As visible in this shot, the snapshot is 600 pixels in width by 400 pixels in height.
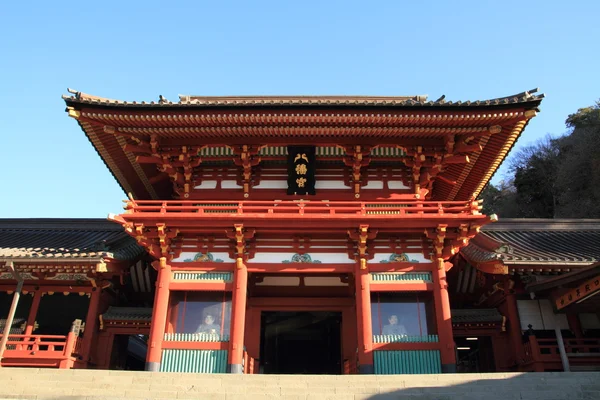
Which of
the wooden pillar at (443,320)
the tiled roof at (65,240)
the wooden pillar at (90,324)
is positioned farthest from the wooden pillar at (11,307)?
the wooden pillar at (443,320)

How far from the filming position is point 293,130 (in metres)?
13.3

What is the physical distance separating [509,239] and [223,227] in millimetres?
10560

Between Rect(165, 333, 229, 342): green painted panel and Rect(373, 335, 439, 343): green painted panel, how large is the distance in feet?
13.0

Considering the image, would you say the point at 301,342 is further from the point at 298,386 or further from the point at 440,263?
the point at 298,386

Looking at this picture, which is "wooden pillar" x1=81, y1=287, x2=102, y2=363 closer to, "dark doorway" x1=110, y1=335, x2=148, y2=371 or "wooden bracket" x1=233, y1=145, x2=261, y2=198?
"dark doorway" x1=110, y1=335, x2=148, y2=371

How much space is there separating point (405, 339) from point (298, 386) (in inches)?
152

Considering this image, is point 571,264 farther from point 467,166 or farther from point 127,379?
point 127,379

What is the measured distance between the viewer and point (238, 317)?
12180mm

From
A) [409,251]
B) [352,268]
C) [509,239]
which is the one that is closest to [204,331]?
[352,268]

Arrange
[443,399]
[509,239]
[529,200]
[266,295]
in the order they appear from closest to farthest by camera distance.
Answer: [443,399] < [266,295] < [509,239] < [529,200]

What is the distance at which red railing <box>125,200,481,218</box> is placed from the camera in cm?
1265

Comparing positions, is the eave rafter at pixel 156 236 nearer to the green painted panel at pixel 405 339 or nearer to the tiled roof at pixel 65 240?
the tiled roof at pixel 65 240

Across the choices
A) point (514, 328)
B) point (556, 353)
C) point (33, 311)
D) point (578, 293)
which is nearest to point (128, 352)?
point (33, 311)

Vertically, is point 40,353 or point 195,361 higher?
point 40,353
